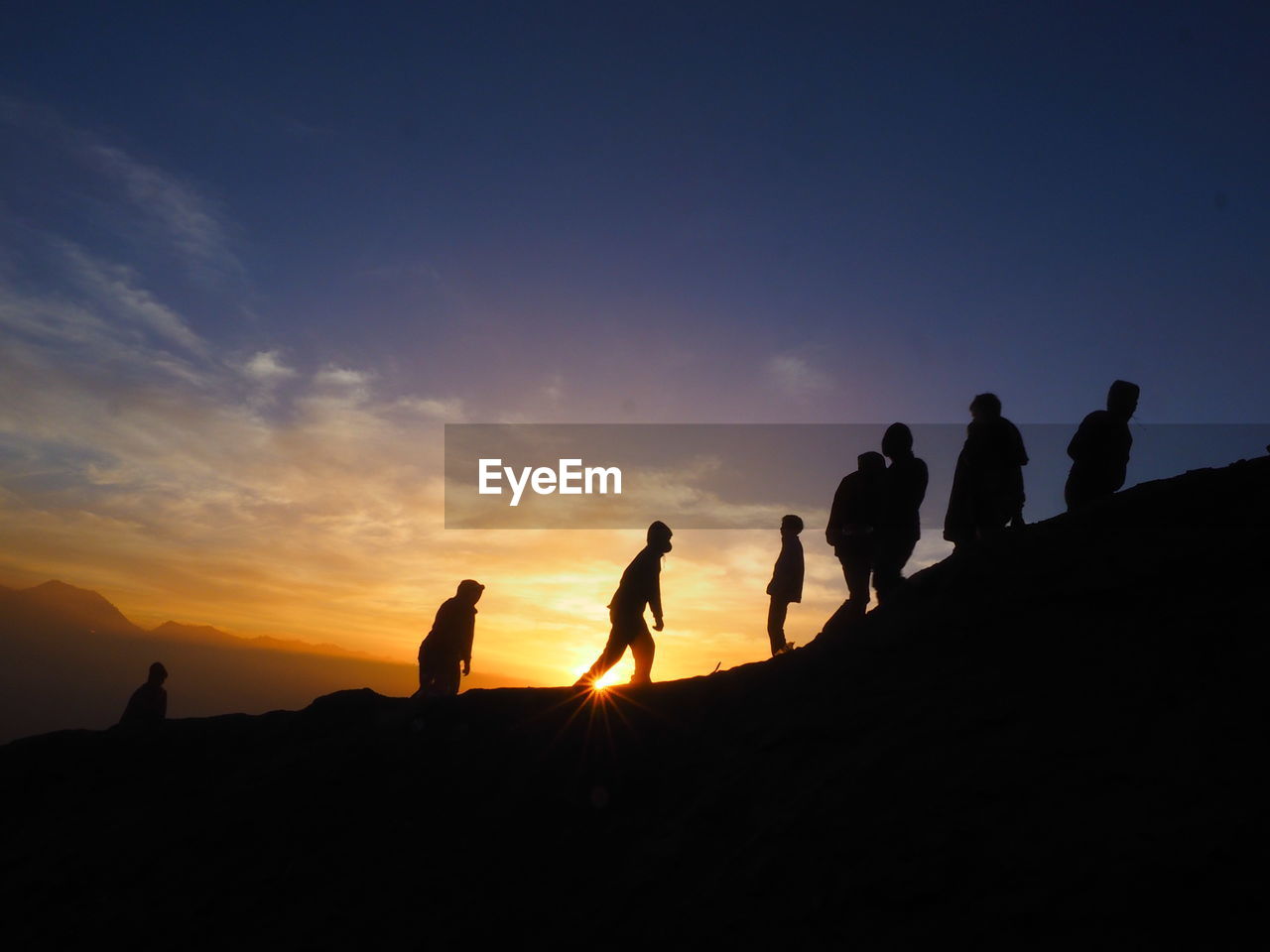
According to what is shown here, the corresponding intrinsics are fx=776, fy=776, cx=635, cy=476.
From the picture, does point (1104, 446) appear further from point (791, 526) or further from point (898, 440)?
point (791, 526)

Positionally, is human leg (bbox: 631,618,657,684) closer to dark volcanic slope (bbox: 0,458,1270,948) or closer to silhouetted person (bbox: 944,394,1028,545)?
dark volcanic slope (bbox: 0,458,1270,948)

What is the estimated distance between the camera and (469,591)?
→ 44.3 feet

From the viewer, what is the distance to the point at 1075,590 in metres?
6.23

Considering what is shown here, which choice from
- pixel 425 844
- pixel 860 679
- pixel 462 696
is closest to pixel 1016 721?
pixel 860 679

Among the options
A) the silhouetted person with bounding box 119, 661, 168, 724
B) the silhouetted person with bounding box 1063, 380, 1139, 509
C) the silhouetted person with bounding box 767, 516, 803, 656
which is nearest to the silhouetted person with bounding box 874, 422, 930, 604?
the silhouetted person with bounding box 1063, 380, 1139, 509

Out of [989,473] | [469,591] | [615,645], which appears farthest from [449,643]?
[989,473]

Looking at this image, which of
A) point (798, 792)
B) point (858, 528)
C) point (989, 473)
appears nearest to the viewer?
point (798, 792)

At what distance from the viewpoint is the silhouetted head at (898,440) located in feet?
27.9

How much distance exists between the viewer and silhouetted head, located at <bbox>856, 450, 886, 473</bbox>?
8953 mm

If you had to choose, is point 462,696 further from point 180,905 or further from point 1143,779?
point 1143,779

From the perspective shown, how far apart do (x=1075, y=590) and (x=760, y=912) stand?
382cm

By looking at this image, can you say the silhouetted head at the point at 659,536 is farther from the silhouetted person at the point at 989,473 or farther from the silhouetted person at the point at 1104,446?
the silhouetted person at the point at 1104,446

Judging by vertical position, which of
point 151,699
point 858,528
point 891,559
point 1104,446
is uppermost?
point 1104,446

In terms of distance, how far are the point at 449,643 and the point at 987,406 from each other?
9.18m
